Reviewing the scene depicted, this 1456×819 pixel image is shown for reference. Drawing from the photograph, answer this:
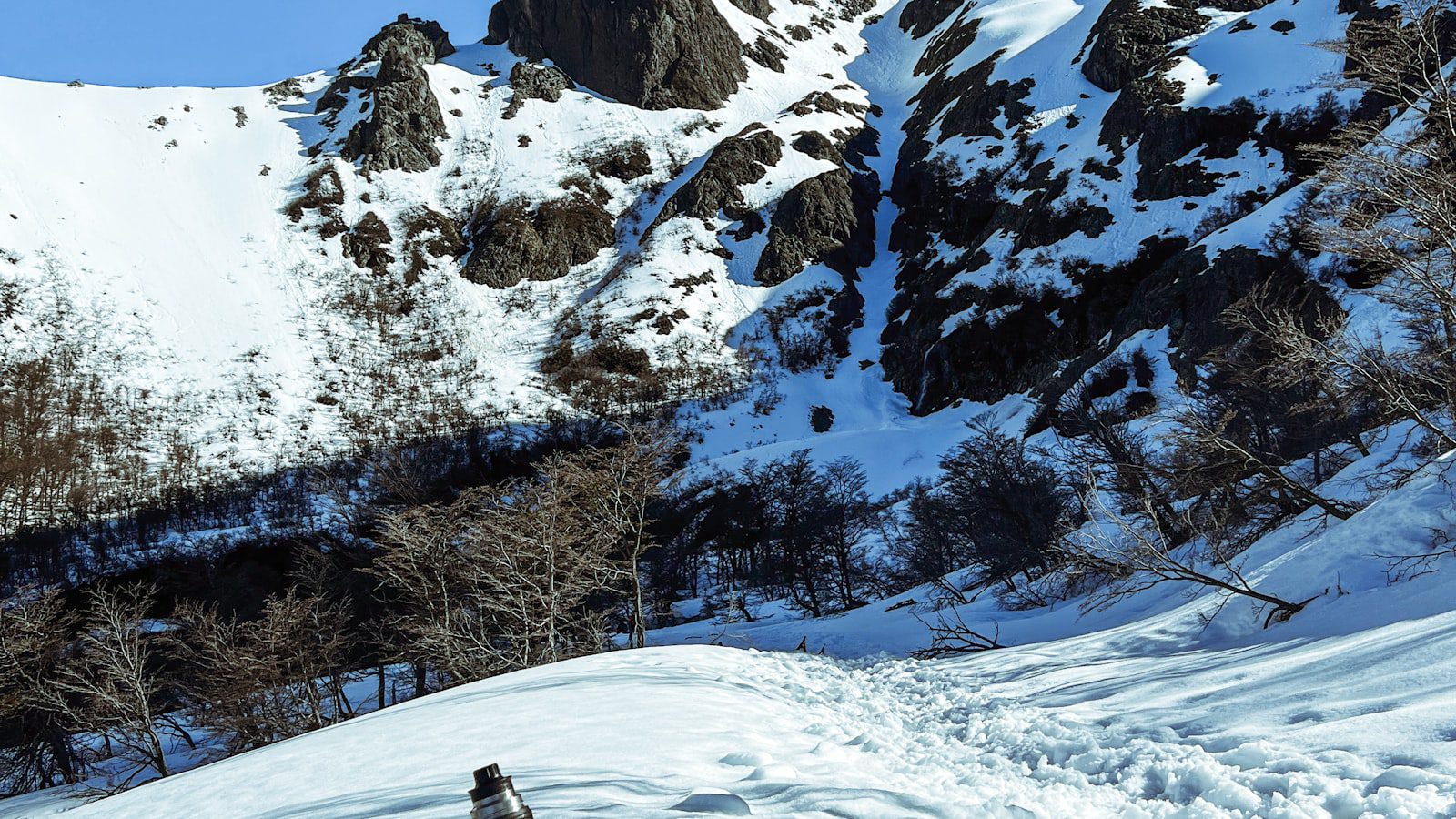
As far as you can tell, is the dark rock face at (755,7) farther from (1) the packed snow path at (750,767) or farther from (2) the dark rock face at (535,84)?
(1) the packed snow path at (750,767)

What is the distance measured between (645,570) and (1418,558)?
118 ft

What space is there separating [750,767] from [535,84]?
12603 centimetres

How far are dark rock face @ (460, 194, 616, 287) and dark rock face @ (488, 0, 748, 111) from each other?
99.4 ft

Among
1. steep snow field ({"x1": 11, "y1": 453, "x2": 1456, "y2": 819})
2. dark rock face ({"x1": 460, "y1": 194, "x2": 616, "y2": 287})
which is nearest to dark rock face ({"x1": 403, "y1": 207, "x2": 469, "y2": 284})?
dark rock face ({"x1": 460, "y1": 194, "x2": 616, "y2": 287})

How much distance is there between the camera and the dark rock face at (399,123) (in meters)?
98.0

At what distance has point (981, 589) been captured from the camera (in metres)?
26.7

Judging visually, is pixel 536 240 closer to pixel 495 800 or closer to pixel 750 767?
pixel 750 767

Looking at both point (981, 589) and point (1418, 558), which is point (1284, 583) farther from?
point (981, 589)

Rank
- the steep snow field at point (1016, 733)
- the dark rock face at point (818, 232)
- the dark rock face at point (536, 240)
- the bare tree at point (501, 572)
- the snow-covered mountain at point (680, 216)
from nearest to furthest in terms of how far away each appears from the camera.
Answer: the steep snow field at point (1016, 733), the bare tree at point (501, 572), the snow-covered mountain at point (680, 216), the dark rock face at point (818, 232), the dark rock face at point (536, 240)

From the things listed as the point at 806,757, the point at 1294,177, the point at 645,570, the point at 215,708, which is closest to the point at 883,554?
the point at 645,570

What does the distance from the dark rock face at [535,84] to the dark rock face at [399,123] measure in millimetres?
11607

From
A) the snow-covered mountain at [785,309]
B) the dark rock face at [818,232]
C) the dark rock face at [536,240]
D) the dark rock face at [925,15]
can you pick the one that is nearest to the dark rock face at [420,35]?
the snow-covered mountain at [785,309]

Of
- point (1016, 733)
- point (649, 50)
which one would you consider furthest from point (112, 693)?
point (649, 50)

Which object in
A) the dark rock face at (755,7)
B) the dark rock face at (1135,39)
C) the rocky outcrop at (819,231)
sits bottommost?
the rocky outcrop at (819,231)
